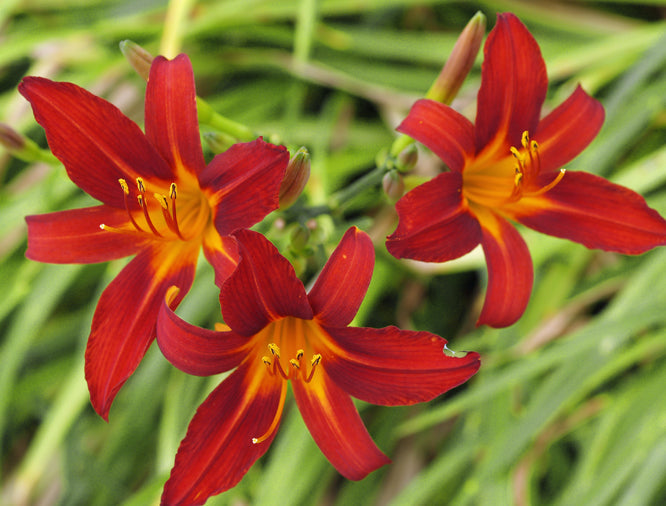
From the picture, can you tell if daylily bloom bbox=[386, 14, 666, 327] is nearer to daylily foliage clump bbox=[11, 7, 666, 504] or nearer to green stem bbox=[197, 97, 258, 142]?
daylily foliage clump bbox=[11, 7, 666, 504]

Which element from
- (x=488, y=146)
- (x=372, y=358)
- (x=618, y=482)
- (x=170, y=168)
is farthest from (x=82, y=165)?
(x=618, y=482)

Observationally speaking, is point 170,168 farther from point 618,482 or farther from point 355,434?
point 618,482

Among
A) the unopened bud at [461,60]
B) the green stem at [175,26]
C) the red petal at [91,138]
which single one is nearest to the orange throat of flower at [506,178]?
the unopened bud at [461,60]

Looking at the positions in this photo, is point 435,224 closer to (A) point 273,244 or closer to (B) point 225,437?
(A) point 273,244

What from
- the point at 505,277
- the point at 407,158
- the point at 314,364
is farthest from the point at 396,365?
the point at 407,158

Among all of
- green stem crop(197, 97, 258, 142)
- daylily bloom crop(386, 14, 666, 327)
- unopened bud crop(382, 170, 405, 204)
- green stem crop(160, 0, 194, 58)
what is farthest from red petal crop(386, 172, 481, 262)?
green stem crop(160, 0, 194, 58)

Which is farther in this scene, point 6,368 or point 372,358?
point 6,368

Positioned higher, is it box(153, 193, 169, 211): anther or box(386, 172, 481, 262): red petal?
box(386, 172, 481, 262): red petal
